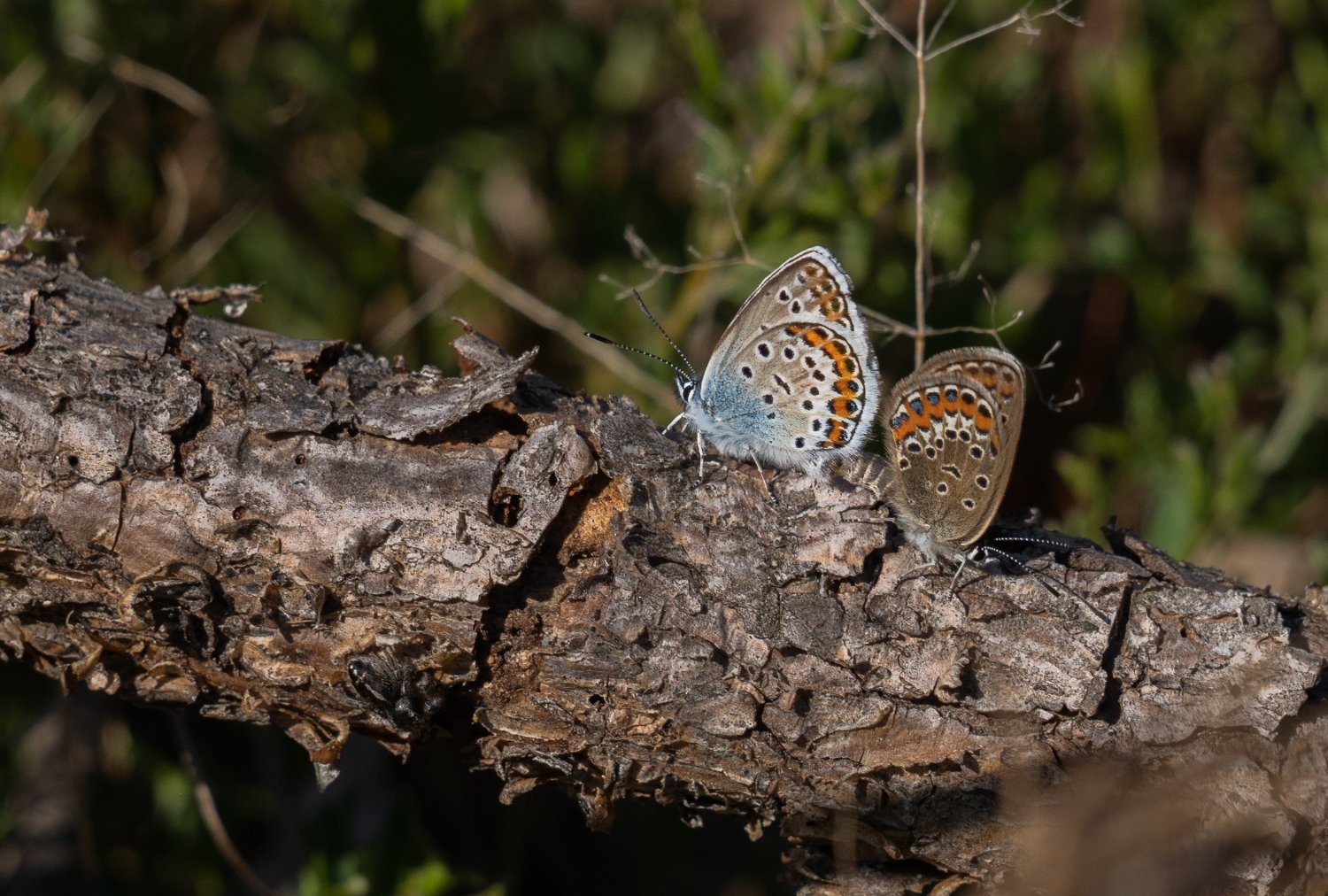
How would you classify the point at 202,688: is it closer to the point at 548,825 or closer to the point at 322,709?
the point at 322,709

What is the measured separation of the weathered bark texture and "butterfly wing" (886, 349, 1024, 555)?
28 cm

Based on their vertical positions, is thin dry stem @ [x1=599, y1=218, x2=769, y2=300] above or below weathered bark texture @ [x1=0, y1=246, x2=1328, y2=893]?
above

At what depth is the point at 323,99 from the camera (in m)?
4.37

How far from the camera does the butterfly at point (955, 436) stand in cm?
231

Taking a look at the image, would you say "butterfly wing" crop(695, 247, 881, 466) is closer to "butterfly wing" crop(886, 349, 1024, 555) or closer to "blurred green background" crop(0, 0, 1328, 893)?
"butterfly wing" crop(886, 349, 1024, 555)

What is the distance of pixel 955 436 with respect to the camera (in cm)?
244

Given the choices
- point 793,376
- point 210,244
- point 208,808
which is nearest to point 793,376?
point 793,376

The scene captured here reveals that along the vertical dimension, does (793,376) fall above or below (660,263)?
below

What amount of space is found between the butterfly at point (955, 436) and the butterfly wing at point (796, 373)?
0.61 ft

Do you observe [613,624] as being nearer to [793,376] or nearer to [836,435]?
[836,435]

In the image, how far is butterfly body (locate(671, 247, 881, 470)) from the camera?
2672 mm

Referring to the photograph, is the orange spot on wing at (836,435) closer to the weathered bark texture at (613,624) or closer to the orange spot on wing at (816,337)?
the orange spot on wing at (816,337)

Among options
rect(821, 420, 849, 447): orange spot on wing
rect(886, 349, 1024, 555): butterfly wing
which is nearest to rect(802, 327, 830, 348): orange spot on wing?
rect(821, 420, 849, 447): orange spot on wing

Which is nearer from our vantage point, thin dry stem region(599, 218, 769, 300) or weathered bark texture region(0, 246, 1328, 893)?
weathered bark texture region(0, 246, 1328, 893)
